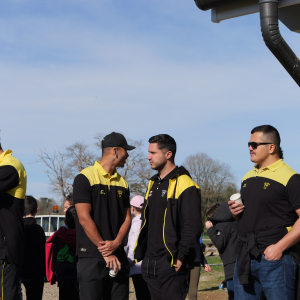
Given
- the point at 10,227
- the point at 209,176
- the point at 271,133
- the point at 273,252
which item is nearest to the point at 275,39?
the point at 271,133

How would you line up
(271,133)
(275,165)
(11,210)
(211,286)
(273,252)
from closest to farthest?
(273,252), (275,165), (271,133), (11,210), (211,286)

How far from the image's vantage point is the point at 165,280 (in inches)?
151

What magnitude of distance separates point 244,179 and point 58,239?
3.14 metres

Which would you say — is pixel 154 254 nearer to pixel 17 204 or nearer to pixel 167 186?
pixel 167 186

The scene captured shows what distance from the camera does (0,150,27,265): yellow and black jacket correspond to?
4.00 metres

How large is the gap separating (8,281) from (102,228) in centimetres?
107

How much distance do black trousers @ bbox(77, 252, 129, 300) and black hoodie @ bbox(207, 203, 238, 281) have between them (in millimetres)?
1492

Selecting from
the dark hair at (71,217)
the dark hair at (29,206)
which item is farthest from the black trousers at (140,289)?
the dark hair at (29,206)

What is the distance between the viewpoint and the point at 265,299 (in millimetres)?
3582

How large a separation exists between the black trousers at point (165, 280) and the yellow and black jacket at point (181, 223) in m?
0.10

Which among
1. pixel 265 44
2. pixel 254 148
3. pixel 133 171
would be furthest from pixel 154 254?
pixel 133 171

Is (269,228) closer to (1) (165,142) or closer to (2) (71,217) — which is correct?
(1) (165,142)

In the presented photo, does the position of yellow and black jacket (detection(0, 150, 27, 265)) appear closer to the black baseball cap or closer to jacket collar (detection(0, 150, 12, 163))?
jacket collar (detection(0, 150, 12, 163))

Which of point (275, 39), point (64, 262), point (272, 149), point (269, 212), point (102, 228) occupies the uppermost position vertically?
point (275, 39)
